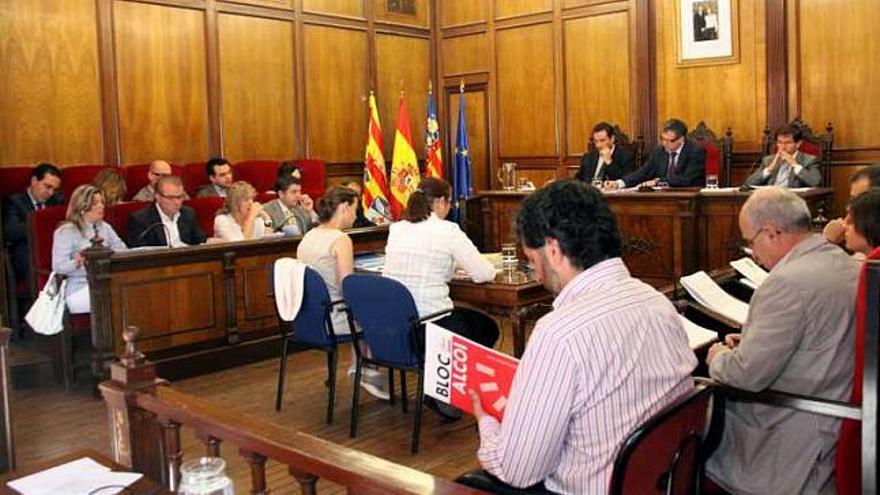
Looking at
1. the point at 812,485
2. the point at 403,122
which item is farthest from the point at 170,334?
the point at 403,122

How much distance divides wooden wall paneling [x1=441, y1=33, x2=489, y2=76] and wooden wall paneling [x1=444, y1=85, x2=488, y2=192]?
0.22m

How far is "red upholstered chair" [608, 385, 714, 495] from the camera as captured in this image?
1.83 metres

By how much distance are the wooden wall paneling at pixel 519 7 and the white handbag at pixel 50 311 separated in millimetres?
6196

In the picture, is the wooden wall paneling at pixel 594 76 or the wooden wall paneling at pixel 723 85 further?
the wooden wall paneling at pixel 594 76

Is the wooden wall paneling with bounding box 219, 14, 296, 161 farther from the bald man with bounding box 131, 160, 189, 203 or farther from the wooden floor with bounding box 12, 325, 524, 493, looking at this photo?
the wooden floor with bounding box 12, 325, 524, 493

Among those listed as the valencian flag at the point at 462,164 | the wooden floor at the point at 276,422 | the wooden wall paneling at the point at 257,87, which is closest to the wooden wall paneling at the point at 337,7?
the wooden wall paneling at the point at 257,87

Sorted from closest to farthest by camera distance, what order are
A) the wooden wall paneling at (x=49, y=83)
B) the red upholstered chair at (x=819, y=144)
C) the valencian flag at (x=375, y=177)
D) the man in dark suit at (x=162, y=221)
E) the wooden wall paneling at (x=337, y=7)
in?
the man in dark suit at (x=162, y=221)
the wooden wall paneling at (x=49, y=83)
the red upholstered chair at (x=819, y=144)
the valencian flag at (x=375, y=177)
the wooden wall paneling at (x=337, y=7)

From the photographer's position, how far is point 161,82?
8039mm

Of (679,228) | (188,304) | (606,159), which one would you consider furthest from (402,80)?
(188,304)

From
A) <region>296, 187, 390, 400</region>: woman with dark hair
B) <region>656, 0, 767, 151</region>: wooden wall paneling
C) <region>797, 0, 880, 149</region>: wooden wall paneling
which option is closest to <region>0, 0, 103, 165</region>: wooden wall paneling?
<region>296, 187, 390, 400</region>: woman with dark hair

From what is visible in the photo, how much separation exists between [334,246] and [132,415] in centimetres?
227

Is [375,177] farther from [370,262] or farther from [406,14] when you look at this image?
[370,262]

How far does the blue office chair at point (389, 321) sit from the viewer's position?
13.0 ft

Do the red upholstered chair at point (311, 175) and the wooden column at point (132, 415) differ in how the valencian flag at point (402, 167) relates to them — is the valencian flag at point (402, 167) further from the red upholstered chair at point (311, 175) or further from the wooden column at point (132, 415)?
the wooden column at point (132, 415)
